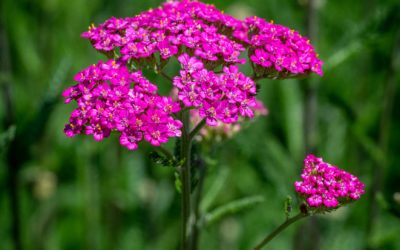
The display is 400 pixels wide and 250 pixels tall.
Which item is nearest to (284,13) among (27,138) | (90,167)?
(90,167)

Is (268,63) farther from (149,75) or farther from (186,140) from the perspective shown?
(149,75)

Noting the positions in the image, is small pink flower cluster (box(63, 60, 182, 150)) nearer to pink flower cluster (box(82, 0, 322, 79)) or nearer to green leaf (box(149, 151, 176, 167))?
green leaf (box(149, 151, 176, 167))

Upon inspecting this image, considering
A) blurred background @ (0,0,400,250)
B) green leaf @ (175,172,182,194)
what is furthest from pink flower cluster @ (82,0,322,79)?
blurred background @ (0,0,400,250)

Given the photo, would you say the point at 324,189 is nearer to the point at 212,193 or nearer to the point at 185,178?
the point at 185,178

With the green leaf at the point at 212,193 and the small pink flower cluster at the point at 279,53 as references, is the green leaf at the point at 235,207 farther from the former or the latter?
the small pink flower cluster at the point at 279,53

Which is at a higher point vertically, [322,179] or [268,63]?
[268,63]

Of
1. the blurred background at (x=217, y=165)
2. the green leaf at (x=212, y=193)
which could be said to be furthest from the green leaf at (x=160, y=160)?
the blurred background at (x=217, y=165)

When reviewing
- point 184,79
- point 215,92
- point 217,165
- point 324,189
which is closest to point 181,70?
point 184,79
